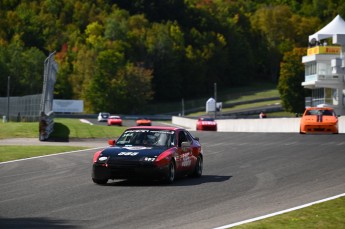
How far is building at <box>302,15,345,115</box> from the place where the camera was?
93.1 m

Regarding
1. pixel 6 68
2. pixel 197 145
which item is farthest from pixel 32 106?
pixel 6 68

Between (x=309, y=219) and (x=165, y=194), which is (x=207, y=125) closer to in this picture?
(x=165, y=194)

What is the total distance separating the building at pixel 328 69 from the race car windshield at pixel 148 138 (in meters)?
73.9

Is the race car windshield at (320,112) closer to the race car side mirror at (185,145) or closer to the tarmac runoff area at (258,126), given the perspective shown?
the tarmac runoff area at (258,126)

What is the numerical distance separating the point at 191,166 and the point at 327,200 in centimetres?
581

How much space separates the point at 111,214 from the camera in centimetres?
1324

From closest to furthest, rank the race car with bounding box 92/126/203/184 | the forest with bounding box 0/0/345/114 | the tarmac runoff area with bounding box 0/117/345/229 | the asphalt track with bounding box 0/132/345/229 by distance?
the asphalt track with bounding box 0/132/345/229
the race car with bounding box 92/126/203/184
the tarmac runoff area with bounding box 0/117/345/229
the forest with bounding box 0/0/345/114

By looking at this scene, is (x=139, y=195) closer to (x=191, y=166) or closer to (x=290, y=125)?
(x=191, y=166)

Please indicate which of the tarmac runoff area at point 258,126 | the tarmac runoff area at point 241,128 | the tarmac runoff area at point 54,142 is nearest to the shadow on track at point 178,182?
the tarmac runoff area at point 241,128

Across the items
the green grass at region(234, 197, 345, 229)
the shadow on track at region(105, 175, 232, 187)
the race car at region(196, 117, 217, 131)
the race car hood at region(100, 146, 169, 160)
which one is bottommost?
the race car at region(196, 117, 217, 131)

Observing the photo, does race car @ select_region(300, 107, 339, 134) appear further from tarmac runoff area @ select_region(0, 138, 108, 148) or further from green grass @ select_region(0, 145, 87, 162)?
green grass @ select_region(0, 145, 87, 162)

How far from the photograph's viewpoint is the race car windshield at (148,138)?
19.0 metres

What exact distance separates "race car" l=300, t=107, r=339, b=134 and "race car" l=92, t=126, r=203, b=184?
27.0 m

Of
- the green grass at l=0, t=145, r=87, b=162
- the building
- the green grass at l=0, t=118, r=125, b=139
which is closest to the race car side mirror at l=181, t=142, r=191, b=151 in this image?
the green grass at l=0, t=145, r=87, b=162
